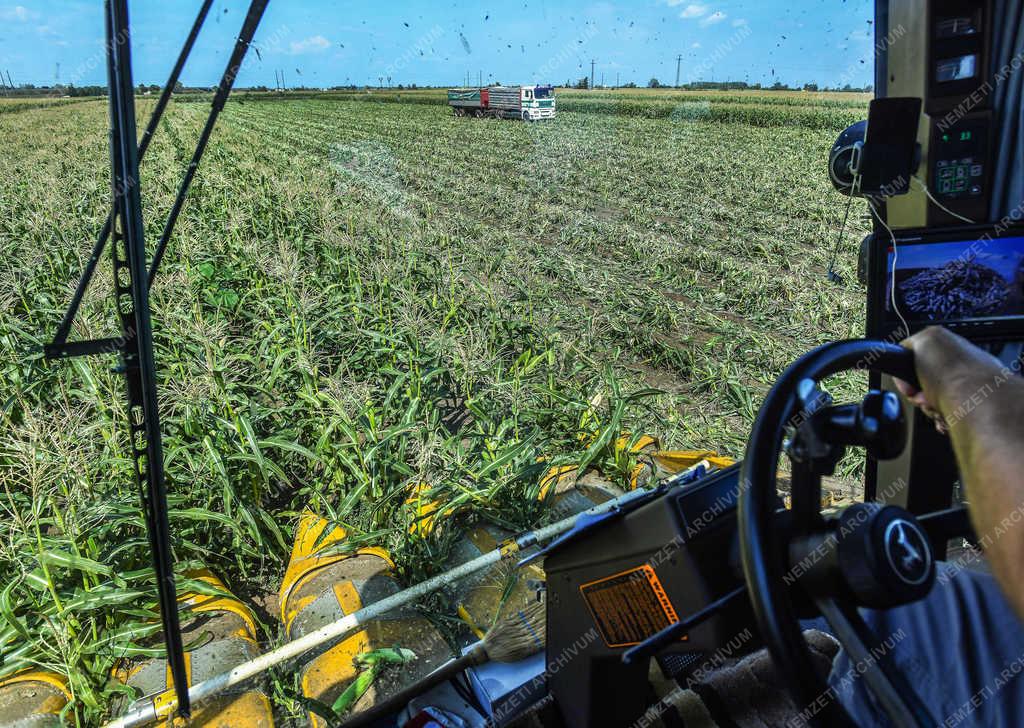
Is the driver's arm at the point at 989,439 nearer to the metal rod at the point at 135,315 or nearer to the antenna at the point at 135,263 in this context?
the antenna at the point at 135,263

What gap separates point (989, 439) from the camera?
2.53ft

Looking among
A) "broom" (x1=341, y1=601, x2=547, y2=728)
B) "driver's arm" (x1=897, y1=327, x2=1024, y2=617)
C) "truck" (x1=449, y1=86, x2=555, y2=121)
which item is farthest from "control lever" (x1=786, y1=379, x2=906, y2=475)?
"truck" (x1=449, y1=86, x2=555, y2=121)

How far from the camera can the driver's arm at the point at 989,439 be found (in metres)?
0.70

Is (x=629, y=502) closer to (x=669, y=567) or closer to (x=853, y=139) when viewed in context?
(x=669, y=567)

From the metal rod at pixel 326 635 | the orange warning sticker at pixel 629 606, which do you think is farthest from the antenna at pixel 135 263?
the orange warning sticker at pixel 629 606

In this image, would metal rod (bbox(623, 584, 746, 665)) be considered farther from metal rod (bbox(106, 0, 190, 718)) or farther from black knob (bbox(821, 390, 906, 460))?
metal rod (bbox(106, 0, 190, 718))

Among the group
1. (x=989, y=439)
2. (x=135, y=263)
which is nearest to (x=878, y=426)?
(x=989, y=439)

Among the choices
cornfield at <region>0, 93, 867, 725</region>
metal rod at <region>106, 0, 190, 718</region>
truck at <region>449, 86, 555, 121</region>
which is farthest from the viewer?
truck at <region>449, 86, 555, 121</region>

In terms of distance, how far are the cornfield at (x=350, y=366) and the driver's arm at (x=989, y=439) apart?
1.93m

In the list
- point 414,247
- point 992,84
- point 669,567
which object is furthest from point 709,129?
point 669,567

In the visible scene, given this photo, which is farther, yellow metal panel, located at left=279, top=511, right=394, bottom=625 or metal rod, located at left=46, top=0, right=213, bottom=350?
yellow metal panel, located at left=279, top=511, right=394, bottom=625

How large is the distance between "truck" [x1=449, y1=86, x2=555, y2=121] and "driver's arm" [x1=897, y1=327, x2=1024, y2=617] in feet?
124

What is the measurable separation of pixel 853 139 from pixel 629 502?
174 cm

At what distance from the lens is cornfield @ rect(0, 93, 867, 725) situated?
2227mm
